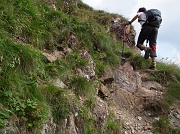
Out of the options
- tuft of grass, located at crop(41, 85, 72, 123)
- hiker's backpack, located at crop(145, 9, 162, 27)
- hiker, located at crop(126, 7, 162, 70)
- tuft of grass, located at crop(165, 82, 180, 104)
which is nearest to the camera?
tuft of grass, located at crop(41, 85, 72, 123)

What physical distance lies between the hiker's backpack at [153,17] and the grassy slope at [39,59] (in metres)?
1.30

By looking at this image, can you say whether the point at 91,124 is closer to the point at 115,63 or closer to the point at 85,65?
the point at 85,65

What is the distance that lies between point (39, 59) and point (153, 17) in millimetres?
4936

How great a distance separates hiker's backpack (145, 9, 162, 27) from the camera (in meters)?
8.97

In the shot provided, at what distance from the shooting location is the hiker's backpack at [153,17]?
897 cm

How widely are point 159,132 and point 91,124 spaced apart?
2515 mm

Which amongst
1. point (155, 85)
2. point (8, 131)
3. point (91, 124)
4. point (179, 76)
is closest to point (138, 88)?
point (155, 85)

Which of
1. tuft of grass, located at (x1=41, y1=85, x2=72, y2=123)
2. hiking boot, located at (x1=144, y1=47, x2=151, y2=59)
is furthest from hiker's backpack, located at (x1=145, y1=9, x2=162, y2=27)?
tuft of grass, located at (x1=41, y1=85, x2=72, y2=123)

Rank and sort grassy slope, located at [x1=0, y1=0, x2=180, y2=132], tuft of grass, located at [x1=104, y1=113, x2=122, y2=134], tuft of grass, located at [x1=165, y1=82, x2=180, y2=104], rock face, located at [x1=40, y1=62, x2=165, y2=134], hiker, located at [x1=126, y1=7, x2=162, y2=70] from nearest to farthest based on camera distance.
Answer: grassy slope, located at [x1=0, y1=0, x2=180, y2=132] → tuft of grass, located at [x1=104, y1=113, x2=122, y2=134] → rock face, located at [x1=40, y1=62, x2=165, y2=134] → tuft of grass, located at [x1=165, y1=82, x2=180, y2=104] → hiker, located at [x1=126, y1=7, x2=162, y2=70]

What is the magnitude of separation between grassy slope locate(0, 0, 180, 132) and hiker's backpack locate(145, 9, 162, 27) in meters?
1.30

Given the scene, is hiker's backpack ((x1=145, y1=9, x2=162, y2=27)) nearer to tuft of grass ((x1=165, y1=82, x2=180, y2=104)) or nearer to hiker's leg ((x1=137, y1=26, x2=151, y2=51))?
hiker's leg ((x1=137, y1=26, x2=151, y2=51))

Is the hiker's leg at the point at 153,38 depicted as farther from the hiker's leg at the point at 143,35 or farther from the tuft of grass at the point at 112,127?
the tuft of grass at the point at 112,127

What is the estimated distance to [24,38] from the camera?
6273 mm

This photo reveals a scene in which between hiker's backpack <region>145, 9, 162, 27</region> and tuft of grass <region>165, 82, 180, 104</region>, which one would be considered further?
hiker's backpack <region>145, 9, 162, 27</region>
